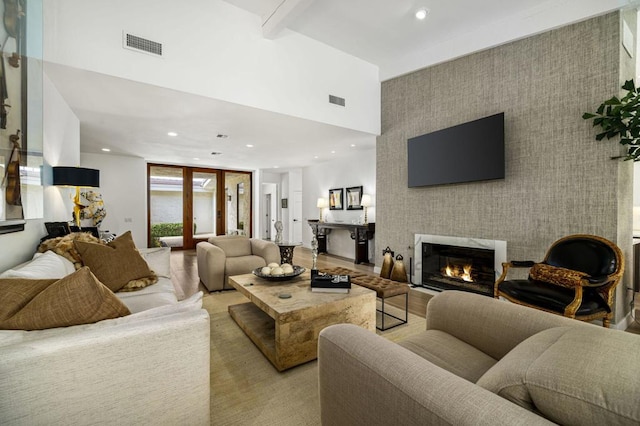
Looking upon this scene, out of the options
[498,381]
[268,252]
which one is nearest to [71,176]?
[268,252]

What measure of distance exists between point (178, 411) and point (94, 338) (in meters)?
0.46

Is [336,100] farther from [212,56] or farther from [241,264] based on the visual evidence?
[241,264]

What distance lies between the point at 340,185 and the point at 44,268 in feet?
20.1

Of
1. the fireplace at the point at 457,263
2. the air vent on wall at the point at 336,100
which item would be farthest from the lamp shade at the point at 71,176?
the fireplace at the point at 457,263

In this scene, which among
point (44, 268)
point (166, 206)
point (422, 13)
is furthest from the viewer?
point (166, 206)

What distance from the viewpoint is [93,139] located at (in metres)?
5.28

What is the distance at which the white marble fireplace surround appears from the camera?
350 centimetres

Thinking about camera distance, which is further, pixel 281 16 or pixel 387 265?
pixel 387 265

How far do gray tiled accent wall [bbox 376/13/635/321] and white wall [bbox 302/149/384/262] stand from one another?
198 centimetres

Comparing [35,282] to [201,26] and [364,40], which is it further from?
A: [364,40]

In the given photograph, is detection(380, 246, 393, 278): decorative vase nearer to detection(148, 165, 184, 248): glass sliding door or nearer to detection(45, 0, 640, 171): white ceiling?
detection(45, 0, 640, 171): white ceiling

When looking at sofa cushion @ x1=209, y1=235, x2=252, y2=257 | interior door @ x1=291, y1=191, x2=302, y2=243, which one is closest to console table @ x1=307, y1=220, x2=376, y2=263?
sofa cushion @ x1=209, y1=235, x2=252, y2=257

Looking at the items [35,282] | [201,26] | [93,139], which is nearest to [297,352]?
[35,282]

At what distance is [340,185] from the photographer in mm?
7340
